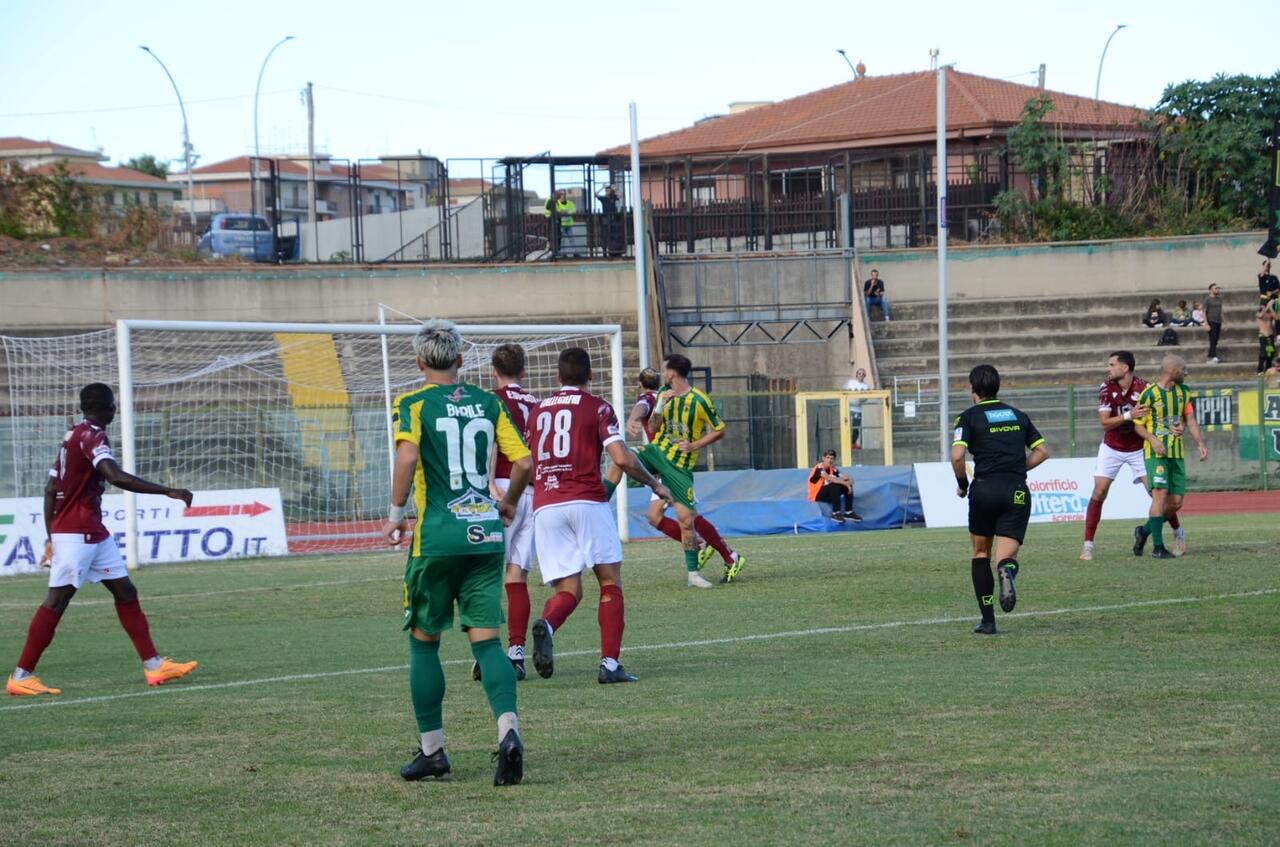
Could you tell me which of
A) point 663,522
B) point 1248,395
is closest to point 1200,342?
point 1248,395

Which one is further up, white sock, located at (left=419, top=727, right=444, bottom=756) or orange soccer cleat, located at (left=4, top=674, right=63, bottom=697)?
white sock, located at (left=419, top=727, right=444, bottom=756)

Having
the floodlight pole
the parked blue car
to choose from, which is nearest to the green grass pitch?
the floodlight pole

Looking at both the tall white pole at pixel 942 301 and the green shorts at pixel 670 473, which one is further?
the tall white pole at pixel 942 301

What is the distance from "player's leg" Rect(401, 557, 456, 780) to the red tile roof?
42826 millimetres

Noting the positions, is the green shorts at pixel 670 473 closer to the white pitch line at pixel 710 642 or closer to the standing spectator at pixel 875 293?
the white pitch line at pixel 710 642

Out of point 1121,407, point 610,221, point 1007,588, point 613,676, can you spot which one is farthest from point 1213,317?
Result: point 613,676

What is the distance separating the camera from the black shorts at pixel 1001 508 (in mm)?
10562

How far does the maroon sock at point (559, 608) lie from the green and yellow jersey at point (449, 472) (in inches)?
107

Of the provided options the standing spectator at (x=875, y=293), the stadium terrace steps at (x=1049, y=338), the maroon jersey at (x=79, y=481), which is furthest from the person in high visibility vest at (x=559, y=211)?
the maroon jersey at (x=79, y=481)

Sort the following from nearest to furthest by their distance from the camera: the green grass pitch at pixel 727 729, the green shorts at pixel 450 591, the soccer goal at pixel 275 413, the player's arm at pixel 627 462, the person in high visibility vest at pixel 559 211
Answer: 1. the green grass pitch at pixel 727 729
2. the green shorts at pixel 450 591
3. the player's arm at pixel 627 462
4. the soccer goal at pixel 275 413
5. the person in high visibility vest at pixel 559 211

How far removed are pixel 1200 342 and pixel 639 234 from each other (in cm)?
1418

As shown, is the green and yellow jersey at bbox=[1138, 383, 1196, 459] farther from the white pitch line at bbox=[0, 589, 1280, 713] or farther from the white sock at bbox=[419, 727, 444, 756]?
the white sock at bbox=[419, 727, 444, 756]

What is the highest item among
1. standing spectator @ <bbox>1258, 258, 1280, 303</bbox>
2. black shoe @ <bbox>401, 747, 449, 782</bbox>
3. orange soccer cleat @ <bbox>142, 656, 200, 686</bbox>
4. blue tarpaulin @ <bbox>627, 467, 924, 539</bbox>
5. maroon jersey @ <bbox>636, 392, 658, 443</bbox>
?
standing spectator @ <bbox>1258, 258, 1280, 303</bbox>

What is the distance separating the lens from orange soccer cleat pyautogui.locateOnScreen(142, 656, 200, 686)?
9.65m
